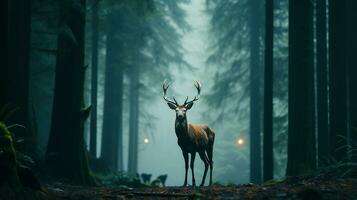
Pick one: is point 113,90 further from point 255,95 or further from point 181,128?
point 181,128

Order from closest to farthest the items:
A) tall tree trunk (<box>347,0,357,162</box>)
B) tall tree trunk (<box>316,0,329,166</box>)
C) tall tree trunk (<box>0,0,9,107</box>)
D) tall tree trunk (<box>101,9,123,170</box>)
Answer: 1. tall tree trunk (<box>0,0,9,107</box>)
2. tall tree trunk (<box>347,0,357,162</box>)
3. tall tree trunk (<box>316,0,329,166</box>)
4. tall tree trunk (<box>101,9,123,170</box>)

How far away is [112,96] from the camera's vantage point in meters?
27.5

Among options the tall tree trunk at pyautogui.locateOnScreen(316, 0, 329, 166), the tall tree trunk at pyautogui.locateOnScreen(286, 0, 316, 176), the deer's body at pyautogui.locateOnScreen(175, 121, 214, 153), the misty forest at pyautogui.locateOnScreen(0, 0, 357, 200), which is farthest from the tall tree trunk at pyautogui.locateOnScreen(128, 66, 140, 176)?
the tall tree trunk at pyautogui.locateOnScreen(286, 0, 316, 176)

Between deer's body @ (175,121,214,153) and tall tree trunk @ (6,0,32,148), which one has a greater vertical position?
tall tree trunk @ (6,0,32,148)

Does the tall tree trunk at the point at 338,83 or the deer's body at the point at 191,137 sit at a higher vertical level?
the tall tree trunk at the point at 338,83

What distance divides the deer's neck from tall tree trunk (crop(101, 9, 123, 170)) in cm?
1267

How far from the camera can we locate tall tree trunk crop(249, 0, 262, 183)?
26.7 meters

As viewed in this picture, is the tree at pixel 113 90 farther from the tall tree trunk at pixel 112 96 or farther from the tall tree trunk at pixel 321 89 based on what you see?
the tall tree trunk at pixel 321 89

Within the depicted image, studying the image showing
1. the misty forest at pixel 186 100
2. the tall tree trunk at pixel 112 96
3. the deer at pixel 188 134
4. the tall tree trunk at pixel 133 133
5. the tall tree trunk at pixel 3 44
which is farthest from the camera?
the tall tree trunk at pixel 133 133

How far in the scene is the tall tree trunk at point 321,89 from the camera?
53.0 ft

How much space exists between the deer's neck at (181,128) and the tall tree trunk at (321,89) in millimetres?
4479

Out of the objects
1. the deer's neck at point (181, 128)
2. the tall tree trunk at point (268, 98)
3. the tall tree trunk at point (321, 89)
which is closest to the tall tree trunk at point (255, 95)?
the tall tree trunk at point (321, 89)

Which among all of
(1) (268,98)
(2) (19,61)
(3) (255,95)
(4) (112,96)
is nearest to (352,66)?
(1) (268,98)

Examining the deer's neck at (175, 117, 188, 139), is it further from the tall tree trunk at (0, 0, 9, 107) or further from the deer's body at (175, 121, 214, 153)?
the tall tree trunk at (0, 0, 9, 107)
